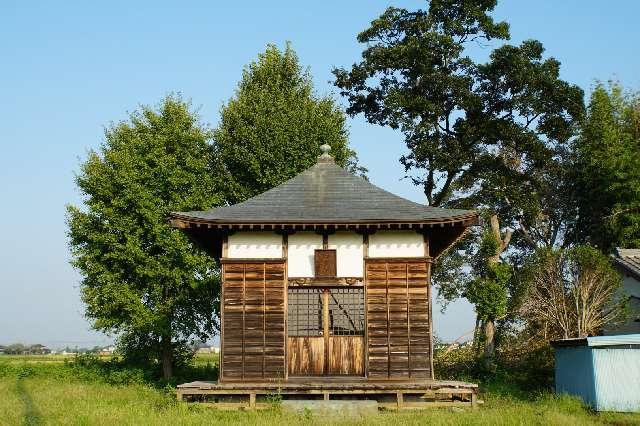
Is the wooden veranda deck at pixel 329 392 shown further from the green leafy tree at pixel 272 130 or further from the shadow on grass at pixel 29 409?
the green leafy tree at pixel 272 130

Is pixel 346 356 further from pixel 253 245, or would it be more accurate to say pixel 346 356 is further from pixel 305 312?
pixel 253 245

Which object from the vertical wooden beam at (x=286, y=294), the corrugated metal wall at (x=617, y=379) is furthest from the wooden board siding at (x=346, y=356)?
the corrugated metal wall at (x=617, y=379)

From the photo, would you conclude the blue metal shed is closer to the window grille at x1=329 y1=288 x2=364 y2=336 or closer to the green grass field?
the green grass field

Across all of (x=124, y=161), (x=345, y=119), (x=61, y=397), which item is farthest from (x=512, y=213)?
(x=61, y=397)

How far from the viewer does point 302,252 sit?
18.7m

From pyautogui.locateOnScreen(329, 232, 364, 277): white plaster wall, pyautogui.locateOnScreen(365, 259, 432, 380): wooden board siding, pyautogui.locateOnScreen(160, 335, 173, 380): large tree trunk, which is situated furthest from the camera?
pyautogui.locateOnScreen(160, 335, 173, 380): large tree trunk

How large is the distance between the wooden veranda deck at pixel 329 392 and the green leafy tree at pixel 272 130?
1486 centimetres

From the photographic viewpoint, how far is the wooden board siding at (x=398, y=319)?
18234 millimetres

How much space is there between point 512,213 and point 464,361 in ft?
39.3

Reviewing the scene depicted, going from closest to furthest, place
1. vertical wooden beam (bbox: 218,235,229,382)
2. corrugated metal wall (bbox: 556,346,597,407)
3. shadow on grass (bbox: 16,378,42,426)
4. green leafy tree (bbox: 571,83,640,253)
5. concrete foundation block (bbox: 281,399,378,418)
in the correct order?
shadow on grass (bbox: 16,378,42,426) < concrete foundation block (bbox: 281,399,378,418) < corrugated metal wall (bbox: 556,346,597,407) < vertical wooden beam (bbox: 218,235,229,382) < green leafy tree (bbox: 571,83,640,253)

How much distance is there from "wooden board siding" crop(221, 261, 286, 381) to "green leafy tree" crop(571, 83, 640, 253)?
2166 cm

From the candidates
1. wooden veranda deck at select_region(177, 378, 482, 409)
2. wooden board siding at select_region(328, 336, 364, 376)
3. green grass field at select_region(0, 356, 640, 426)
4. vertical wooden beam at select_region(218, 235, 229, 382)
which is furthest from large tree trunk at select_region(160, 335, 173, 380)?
wooden board siding at select_region(328, 336, 364, 376)

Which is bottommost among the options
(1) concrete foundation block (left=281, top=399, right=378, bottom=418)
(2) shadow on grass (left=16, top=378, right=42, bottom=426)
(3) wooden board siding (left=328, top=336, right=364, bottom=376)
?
(2) shadow on grass (left=16, top=378, right=42, bottom=426)

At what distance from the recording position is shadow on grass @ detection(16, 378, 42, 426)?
1550 centimetres
